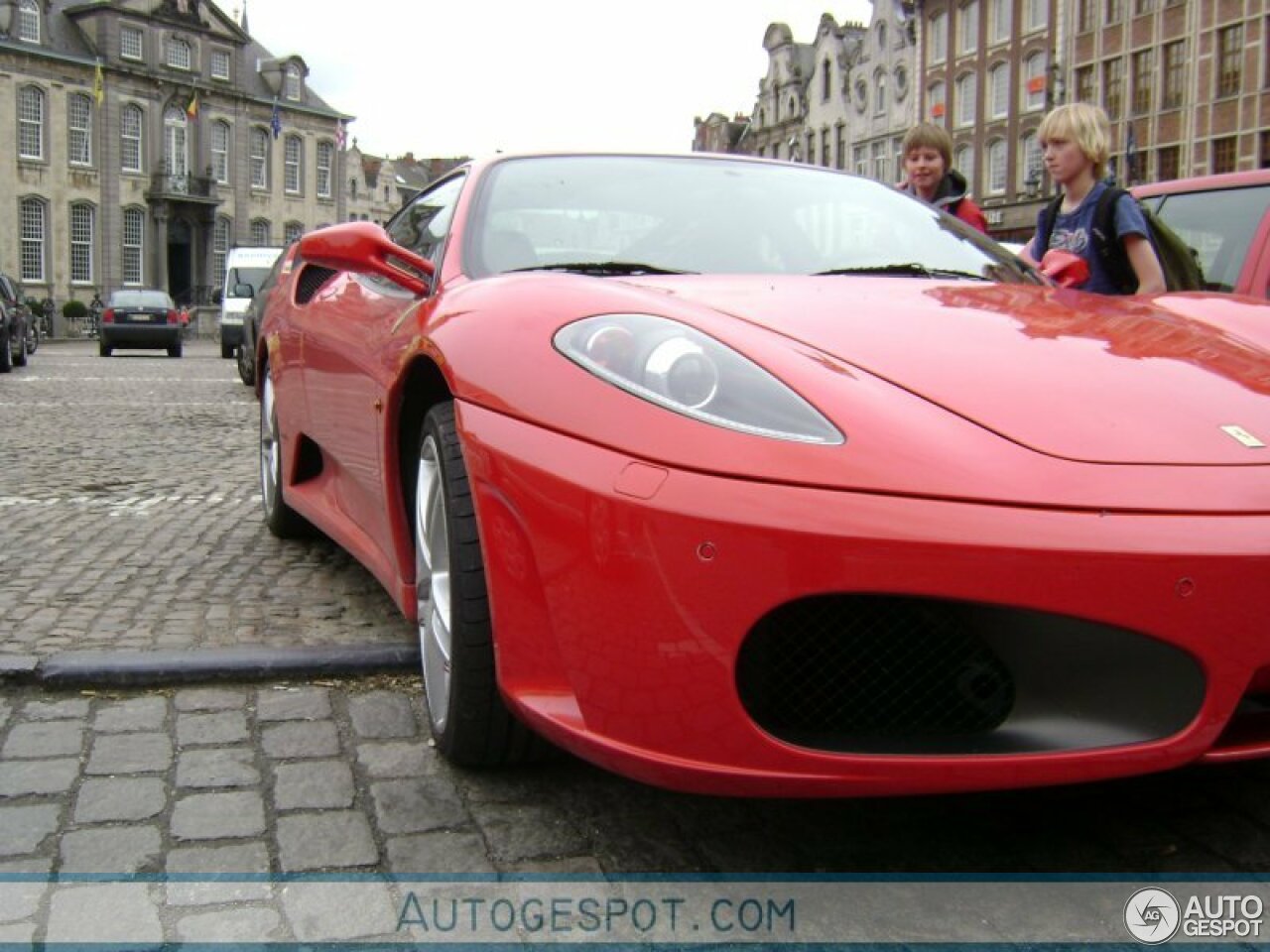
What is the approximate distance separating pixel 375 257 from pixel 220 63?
197 feet

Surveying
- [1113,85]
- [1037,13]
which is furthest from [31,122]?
[1113,85]

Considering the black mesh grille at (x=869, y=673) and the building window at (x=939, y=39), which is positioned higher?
the building window at (x=939, y=39)

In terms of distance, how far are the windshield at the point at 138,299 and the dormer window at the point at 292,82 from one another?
3461 centimetres

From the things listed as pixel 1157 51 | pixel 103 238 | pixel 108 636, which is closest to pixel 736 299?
pixel 108 636

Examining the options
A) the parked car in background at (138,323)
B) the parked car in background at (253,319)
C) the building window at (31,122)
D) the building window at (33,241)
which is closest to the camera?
the parked car in background at (253,319)

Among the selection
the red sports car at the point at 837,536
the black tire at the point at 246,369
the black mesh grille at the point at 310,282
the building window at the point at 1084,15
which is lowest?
the black tire at the point at 246,369

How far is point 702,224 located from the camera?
3105 millimetres

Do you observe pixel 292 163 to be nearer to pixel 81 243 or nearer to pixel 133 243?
pixel 133 243

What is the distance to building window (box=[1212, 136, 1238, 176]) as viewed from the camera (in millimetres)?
36625

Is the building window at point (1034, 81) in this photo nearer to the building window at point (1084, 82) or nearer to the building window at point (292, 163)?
the building window at point (1084, 82)

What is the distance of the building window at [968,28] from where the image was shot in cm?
4784

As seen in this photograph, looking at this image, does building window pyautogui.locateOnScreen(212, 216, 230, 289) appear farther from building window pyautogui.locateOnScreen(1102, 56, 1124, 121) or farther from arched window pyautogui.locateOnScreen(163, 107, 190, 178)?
building window pyautogui.locateOnScreen(1102, 56, 1124, 121)

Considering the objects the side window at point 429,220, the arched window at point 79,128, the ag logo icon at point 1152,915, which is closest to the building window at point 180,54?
the arched window at point 79,128

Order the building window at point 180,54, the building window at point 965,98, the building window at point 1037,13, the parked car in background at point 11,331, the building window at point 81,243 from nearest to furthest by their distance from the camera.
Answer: the parked car in background at point 11,331, the building window at point 1037,13, the building window at point 965,98, the building window at point 81,243, the building window at point 180,54
